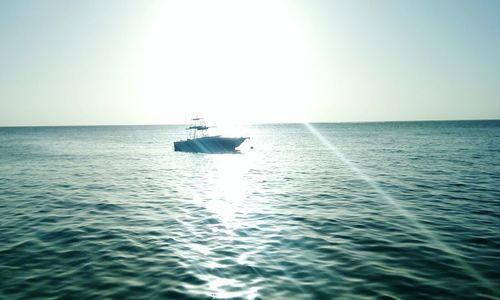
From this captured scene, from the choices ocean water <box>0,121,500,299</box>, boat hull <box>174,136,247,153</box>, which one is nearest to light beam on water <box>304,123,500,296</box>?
ocean water <box>0,121,500,299</box>

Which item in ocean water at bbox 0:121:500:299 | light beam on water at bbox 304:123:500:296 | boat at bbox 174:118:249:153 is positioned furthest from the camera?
boat at bbox 174:118:249:153

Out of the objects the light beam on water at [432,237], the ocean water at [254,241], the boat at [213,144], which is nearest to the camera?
the ocean water at [254,241]

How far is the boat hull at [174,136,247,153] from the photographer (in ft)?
199

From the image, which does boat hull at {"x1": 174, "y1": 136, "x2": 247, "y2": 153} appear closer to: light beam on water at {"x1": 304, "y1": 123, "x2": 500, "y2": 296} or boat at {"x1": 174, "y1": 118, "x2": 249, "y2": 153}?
boat at {"x1": 174, "y1": 118, "x2": 249, "y2": 153}

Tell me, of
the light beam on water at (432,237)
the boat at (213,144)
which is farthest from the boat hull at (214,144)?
the light beam on water at (432,237)

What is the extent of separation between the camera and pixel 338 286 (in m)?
9.21

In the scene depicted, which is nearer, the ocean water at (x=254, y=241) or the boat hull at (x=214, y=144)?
the ocean water at (x=254, y=241)

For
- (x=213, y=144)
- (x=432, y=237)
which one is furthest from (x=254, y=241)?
(x=213, y=144)

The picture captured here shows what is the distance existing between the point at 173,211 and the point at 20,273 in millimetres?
8747

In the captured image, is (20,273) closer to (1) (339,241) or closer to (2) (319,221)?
(1) (339,241)

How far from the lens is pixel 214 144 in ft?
200

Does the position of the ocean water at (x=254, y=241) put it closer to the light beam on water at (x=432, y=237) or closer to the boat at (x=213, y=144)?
the light beam on water at (x=432, y=237)

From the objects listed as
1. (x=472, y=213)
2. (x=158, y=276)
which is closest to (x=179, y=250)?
(x=158, y=276)

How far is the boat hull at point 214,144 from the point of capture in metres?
60.6
